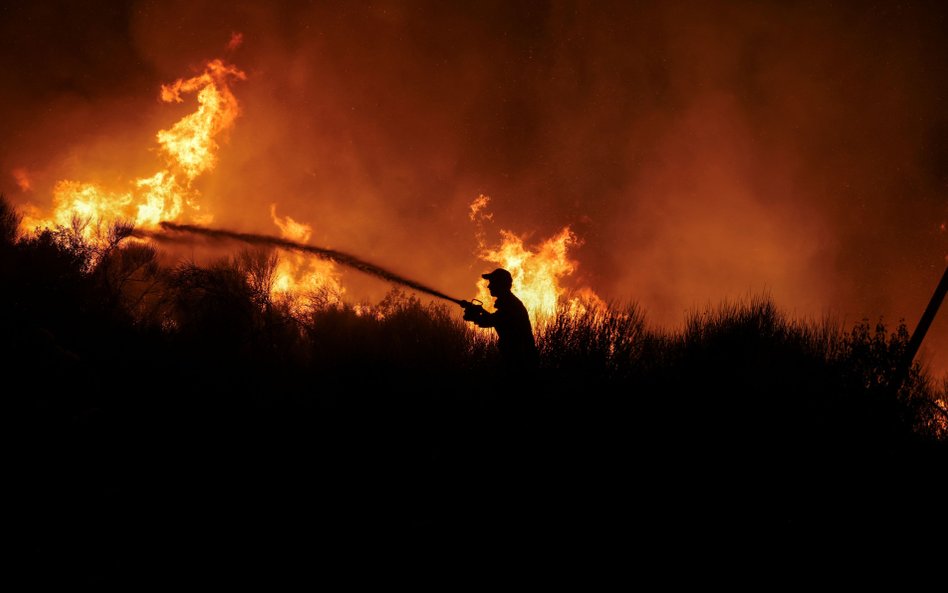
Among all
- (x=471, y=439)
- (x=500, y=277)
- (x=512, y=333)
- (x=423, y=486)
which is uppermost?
(x=500, y=277)

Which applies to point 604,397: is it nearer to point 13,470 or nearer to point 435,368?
point 435,368

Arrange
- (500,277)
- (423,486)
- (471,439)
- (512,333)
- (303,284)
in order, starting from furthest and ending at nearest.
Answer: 1. (303,284)
2. (471,439)
3. (500,277)
4. (512,333)
5. (423,486)

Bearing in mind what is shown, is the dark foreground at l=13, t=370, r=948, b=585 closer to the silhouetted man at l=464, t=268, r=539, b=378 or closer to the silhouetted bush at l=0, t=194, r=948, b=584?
the silhouetted bush at l=0, t=194, r=948, b=584

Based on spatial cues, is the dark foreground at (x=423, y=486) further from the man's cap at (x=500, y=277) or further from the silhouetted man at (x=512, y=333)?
the man's cap at (x=500, y=277)

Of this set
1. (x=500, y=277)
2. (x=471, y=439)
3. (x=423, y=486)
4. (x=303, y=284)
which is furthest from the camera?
(x=303, y=284)

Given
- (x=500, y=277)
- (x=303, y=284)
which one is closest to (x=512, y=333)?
(x=500, y=277)

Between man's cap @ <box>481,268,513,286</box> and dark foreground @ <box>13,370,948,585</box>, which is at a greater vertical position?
man's cap @ <box>481,268,513,286</box>

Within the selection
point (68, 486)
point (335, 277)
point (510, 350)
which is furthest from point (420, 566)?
point (335, 277)

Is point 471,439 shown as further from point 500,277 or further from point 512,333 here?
point 500,277

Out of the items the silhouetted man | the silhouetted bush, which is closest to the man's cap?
the silhouetted man

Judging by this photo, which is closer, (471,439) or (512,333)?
(512,333)

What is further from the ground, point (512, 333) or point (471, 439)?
point (512, 333)

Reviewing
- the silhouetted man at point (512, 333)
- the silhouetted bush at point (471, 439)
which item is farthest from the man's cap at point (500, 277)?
the silhouetted bush at point (471, 439)

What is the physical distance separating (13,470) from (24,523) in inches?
28.2
